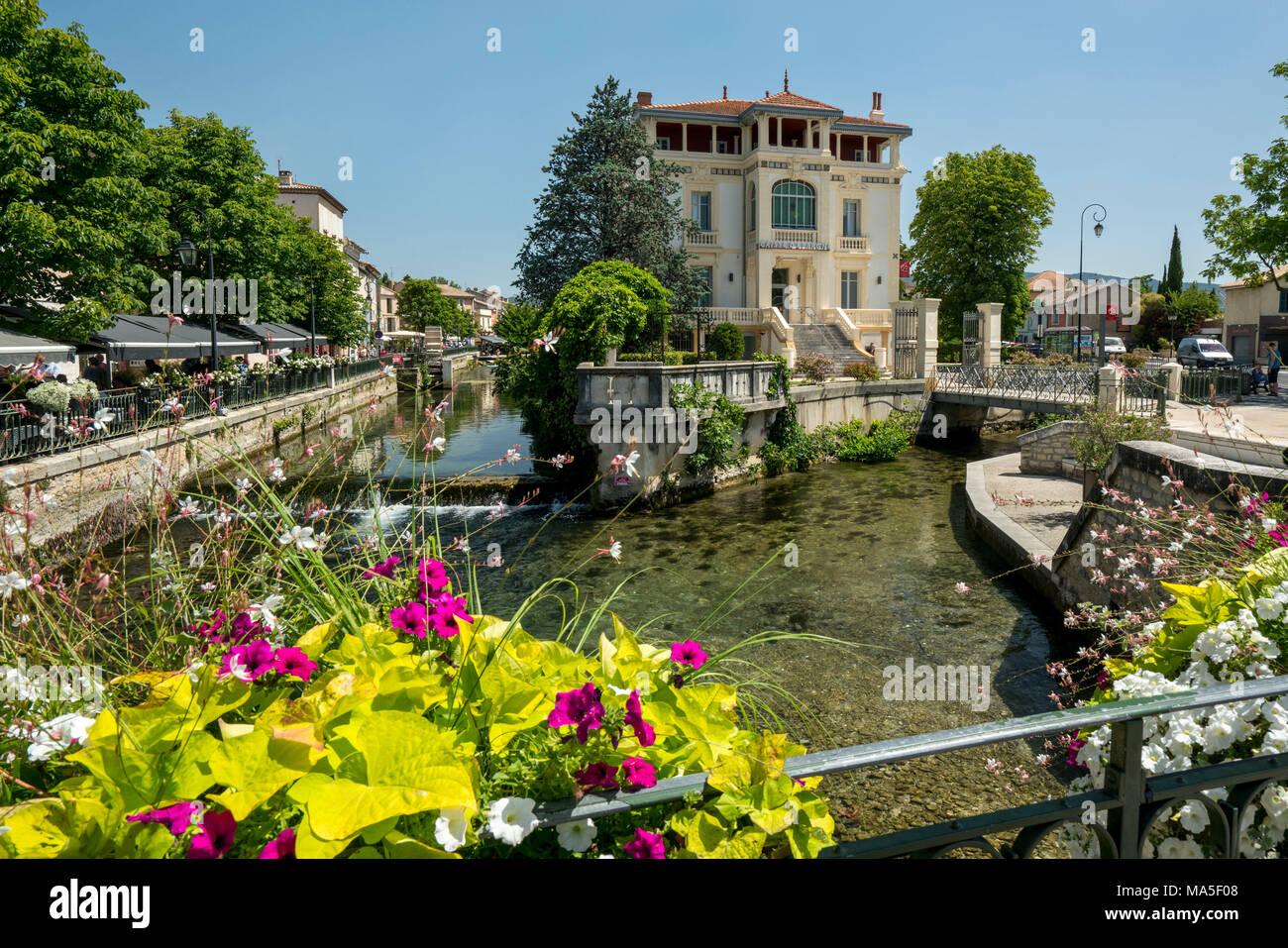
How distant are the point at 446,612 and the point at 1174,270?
87.8 metres

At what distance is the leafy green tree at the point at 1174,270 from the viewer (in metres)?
72.4

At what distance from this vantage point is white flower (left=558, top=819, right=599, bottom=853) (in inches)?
65.6

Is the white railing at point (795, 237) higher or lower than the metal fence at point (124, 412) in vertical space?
higher

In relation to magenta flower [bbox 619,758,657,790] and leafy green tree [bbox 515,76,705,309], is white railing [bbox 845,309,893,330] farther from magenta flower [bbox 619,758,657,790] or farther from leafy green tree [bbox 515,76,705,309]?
magenta flower [bbox 619,758,657,790]

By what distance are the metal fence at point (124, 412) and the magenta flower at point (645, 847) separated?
2.26m

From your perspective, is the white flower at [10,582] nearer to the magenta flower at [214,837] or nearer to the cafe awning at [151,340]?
the magenta flower at [214,837]

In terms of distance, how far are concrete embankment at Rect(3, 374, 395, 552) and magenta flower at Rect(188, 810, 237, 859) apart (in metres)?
1.45

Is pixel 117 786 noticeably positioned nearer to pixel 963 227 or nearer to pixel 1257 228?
pixel 1257 228

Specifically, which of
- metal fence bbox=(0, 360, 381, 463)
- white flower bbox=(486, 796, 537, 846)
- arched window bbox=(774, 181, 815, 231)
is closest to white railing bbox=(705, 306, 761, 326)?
arched window bbox=(774, 181, 815, 231)

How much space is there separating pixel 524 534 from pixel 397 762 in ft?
43.7

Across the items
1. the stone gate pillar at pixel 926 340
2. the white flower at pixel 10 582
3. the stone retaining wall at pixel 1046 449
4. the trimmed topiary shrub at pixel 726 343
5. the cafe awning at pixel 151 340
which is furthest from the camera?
the trimmed topiary shrub at pixel 726 343

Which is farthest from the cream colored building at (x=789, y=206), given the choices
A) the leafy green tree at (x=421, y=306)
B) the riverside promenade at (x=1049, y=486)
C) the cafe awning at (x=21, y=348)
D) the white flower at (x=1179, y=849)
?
the leafy green tree at (x=421, y=306)

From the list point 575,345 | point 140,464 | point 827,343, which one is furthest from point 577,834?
point 827,343
